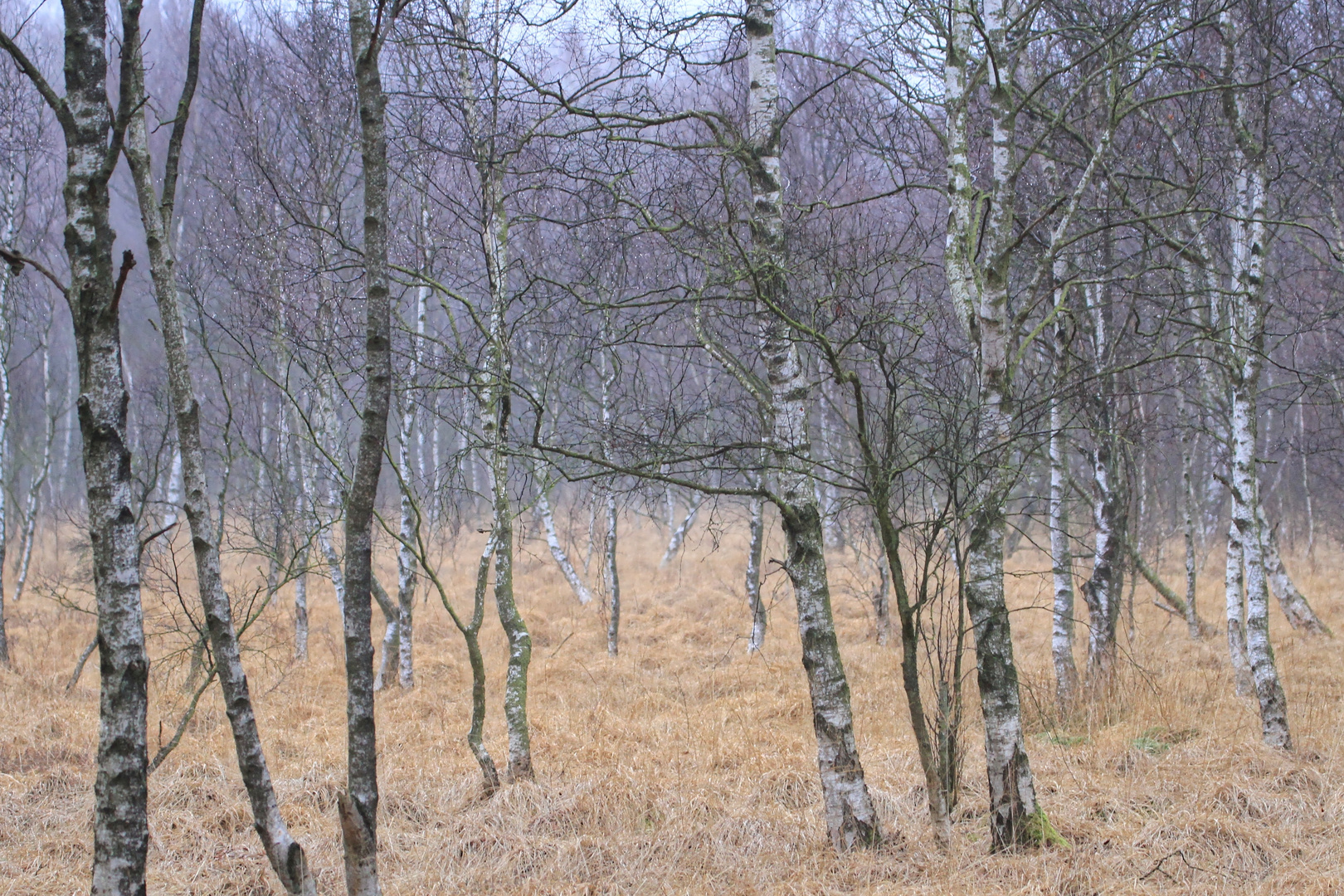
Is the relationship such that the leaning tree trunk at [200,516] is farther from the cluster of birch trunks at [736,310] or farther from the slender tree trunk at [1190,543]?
the slender tree trunk at [1190,543]

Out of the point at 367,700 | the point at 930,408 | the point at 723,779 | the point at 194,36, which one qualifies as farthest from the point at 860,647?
the point at 194,36

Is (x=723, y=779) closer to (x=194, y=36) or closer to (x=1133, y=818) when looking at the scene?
(x=1133, y=818)

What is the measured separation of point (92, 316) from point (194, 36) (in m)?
1.35

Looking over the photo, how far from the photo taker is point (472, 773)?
248 inches

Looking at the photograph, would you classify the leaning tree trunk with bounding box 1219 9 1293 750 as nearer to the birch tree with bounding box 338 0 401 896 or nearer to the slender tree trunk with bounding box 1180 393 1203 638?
the slender tree trunk with bounding box 1180 393 1203 638

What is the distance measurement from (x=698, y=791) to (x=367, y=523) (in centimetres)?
337

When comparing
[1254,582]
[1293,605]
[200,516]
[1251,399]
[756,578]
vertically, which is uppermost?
[1251,399]

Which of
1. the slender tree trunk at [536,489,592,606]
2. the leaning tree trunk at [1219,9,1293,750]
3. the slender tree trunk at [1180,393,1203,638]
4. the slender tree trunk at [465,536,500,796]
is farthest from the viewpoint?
the slender tree trunk at [536,489,592,606]

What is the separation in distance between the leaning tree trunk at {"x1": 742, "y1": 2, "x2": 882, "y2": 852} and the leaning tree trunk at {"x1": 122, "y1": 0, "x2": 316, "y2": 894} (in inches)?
90.5

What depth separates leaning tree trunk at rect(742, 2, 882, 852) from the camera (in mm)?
4293

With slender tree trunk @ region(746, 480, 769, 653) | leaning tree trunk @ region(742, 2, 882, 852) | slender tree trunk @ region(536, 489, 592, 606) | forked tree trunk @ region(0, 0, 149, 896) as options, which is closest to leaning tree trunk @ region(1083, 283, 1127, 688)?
slender tree trunk @ region(746, 480, 769, 653)

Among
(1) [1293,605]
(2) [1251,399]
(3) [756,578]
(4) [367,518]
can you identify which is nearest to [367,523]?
(4) [367,518]

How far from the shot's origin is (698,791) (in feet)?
18.6

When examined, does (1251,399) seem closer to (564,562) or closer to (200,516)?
(200,516)
